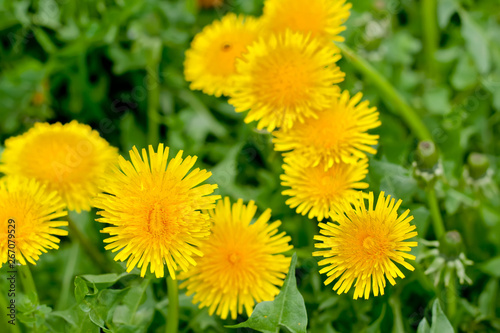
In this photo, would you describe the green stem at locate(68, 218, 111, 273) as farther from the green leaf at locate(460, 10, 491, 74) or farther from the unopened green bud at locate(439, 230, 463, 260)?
the green leaf at locate(460, 10, 491, 74)

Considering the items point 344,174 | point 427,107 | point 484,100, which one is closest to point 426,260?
point 344,174

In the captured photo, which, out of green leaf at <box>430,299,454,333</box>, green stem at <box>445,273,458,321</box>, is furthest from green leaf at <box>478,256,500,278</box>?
green leaf at <box>430,299,454,333</box>

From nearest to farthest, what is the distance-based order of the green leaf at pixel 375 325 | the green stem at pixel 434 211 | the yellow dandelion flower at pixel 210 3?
the green leaf at pixel 375 325 → the green stem at pixel 434 211 → the yellow dandelion flower at pixel 210 3

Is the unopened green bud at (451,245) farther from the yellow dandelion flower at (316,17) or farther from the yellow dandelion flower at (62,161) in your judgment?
the yellow dandelion flower at (62,161)

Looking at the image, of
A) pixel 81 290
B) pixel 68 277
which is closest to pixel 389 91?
pixel 81 290

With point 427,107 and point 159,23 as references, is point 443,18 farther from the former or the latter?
point 159,23

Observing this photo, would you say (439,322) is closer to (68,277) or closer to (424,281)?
(424,281)

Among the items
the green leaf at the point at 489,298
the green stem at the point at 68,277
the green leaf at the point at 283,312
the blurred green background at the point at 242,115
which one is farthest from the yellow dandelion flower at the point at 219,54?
the green leaf at the point at 489,298
